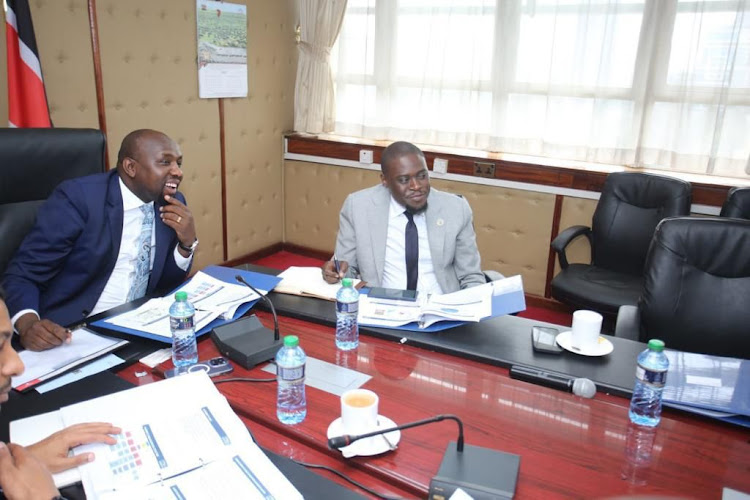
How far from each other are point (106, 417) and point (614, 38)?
3289 mm

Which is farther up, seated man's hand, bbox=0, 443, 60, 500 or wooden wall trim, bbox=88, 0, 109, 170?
wooden wall trim, bbox=88, 0, 109, 170

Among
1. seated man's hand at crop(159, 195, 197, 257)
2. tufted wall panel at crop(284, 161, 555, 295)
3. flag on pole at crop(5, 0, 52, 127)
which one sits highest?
flag on pole at crop(5, 0, 52, 127)

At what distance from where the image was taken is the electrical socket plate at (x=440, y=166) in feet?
12.3

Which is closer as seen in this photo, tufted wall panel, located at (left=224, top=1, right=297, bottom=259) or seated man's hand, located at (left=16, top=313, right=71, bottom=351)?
seated man's hand, located at (left=16, top=313, right=71, bottom=351)

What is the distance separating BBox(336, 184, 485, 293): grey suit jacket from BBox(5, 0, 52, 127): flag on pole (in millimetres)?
1542

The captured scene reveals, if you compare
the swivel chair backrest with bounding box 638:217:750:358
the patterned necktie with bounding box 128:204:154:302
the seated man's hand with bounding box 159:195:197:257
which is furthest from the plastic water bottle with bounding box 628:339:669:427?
the patterned necktie with bounding box 128:204:154:302

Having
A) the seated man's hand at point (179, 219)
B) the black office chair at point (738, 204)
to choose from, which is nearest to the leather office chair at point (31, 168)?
the seated man's hand at point (179, 219)

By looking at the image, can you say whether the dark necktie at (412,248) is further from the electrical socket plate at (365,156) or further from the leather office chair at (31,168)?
the electrical socket plate at (365,156)

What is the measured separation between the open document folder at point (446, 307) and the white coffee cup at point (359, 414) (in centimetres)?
53

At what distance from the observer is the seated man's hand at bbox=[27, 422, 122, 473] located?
1.00 metres

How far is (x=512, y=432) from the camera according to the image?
1.19m

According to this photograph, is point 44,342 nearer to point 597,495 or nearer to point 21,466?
point 21,466

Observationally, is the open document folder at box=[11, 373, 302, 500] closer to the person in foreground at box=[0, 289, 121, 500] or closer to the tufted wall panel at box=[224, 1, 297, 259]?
the person in foreground at box=[0, 289, 121, 500]

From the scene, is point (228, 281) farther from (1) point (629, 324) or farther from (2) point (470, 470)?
(1) point (629, 324)
